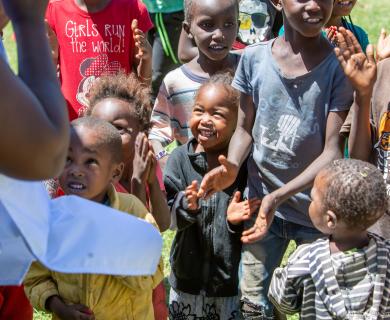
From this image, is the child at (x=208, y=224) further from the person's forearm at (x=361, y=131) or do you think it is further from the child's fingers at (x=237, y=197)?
the person's forearm at (x=361, y=131)

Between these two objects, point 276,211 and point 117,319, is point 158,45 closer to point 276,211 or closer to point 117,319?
point 276,211

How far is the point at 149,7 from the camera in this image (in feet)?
21.3

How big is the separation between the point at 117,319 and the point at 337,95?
1.31 m

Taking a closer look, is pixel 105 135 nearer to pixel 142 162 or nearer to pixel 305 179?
pixel 142 162

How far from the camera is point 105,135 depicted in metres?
3.24

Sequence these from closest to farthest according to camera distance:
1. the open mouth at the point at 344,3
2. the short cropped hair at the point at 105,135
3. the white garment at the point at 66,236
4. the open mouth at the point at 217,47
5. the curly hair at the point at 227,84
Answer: the white garment at the point at 66,236
the short cropped hair at the point at 105,135
the curly hair at the point at 227,84
the open mouth at the point at 344,3
the open mouth at the point at 217,47

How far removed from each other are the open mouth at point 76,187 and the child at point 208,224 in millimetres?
Answer: 734

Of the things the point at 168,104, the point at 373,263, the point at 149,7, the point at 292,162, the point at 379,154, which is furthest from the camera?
the point at 149,7

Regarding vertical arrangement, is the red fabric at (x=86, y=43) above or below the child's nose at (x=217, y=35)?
below

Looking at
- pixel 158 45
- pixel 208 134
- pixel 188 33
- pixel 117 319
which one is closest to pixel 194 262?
pixel 208 134

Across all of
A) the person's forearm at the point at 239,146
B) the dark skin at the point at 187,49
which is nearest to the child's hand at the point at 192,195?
the person's forearm at the point at 239,146

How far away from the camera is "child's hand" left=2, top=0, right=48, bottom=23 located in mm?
1783

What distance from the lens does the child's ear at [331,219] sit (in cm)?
293

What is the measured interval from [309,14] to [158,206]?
3.35 ft
